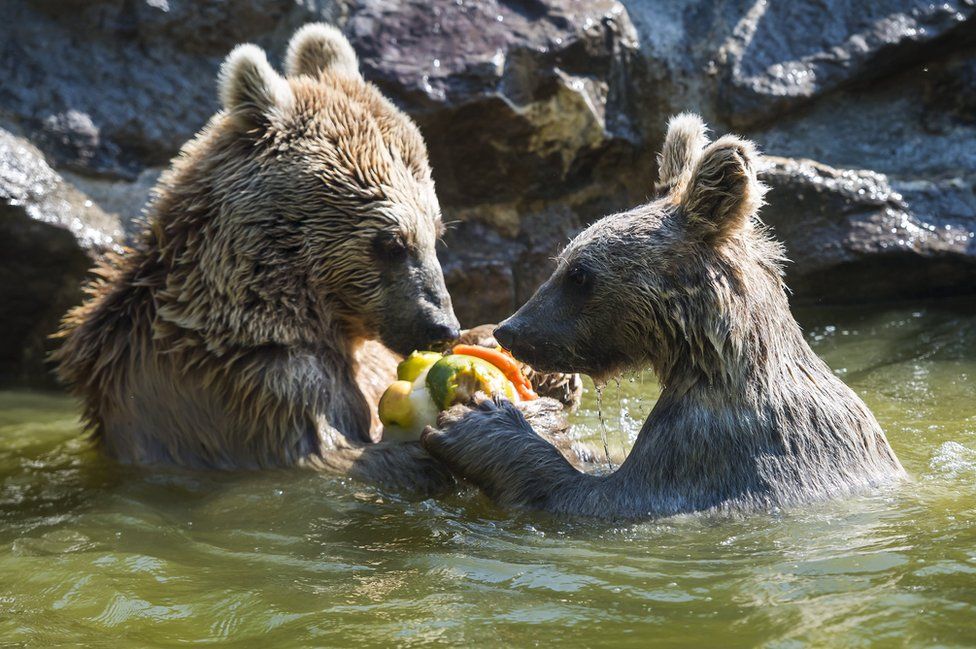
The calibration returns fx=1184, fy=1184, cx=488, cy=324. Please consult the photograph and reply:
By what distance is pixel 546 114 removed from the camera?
1032 cm

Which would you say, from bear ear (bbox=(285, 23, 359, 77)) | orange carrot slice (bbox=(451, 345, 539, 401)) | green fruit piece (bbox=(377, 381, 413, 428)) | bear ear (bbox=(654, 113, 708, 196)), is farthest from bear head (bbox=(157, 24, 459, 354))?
bear ear (bbox=(654, 113, 708, 196))

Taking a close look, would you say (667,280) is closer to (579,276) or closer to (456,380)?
(579,276)

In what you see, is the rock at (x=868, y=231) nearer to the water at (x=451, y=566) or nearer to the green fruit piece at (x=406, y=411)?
the water at (x=451, y=566)

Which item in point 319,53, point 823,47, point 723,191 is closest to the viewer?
point 723,191

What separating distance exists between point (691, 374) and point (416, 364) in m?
1.72

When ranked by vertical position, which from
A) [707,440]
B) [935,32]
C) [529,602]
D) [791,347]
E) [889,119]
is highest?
[935,32]

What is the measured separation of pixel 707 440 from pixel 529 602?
1.71 m

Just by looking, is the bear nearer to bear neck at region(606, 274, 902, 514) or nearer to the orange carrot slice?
bear neck at region(606, 274, 902, 514)

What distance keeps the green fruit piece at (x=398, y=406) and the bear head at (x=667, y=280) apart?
0.68 m

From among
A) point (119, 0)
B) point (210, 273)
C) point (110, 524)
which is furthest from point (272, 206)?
point (119, 0)

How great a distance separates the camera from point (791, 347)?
6.34 meters

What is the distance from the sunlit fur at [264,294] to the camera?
687 cm

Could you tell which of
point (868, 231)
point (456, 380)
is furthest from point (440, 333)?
point (868, 231)

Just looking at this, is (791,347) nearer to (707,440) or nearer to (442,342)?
(707,440)
